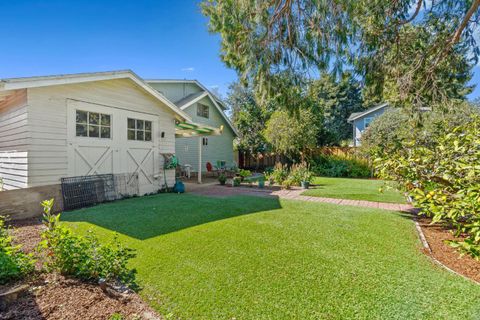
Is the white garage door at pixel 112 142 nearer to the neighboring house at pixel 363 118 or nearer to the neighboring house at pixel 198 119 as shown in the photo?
the neighboring house at pixel 198 119

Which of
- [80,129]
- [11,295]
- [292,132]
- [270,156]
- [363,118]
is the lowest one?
[11,295]

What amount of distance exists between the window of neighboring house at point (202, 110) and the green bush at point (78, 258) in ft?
45.7

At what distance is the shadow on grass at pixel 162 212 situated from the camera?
15.8ft

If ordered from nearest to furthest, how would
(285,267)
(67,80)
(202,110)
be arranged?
(285,267)
(67,80)
(202,110)

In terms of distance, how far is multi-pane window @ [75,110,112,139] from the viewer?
703 centimetres

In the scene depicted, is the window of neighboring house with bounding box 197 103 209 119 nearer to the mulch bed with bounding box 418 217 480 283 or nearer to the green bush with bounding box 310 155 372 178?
the green bush with bounding box 310 155 372 178

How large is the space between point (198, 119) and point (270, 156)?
6997 millimetres

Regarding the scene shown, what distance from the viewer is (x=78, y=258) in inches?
112

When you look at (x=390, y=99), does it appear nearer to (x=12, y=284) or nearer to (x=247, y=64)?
(x=247, y=64)

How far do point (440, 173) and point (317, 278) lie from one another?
2465 millimetres

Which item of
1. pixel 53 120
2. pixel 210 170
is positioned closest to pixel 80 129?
pixel 53 120

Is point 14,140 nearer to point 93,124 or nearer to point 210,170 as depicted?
point 93,124

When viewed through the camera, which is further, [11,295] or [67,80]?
[67,80]

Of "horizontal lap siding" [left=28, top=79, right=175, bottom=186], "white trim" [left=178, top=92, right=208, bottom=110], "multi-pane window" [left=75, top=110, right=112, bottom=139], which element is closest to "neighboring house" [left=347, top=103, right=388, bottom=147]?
"white trim" [left=178, top=92, right=208, bottom=110]
